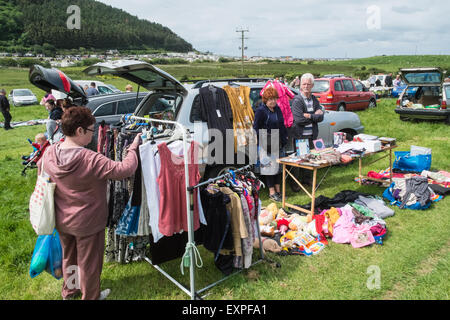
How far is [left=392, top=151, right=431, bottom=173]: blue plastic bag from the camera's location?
6.04 meters

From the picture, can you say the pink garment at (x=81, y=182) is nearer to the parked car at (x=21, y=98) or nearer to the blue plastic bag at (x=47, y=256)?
the blue plastic bag at (x=47, y=256)

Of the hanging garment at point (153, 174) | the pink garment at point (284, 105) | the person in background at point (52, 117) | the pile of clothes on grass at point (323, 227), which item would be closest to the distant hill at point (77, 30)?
the person in background at point (52, 117)

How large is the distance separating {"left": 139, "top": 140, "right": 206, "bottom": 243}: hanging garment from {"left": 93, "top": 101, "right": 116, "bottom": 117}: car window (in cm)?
664

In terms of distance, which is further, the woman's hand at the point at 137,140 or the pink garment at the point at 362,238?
the pink garment at the point at 362,238

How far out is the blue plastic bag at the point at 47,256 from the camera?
271 centimetres

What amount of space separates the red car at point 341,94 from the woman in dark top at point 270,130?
8.76m

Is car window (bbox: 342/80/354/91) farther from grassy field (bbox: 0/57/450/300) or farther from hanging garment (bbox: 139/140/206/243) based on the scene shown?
hanging garment (bbox: 139/140/206/243)

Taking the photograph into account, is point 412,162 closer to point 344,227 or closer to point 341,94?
point 344,227

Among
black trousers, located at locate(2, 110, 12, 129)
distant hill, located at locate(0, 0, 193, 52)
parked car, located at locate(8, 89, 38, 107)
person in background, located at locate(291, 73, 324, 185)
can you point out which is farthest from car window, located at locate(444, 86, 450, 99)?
distant hill, located at locate(0, 0, 193, 52)

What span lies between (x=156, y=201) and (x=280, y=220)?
2189 mm

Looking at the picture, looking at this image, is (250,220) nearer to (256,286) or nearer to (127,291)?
(256,286)
